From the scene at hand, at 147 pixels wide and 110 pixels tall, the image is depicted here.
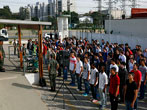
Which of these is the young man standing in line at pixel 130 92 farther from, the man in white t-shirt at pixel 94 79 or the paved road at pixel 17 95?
the paved road at pixel 17 95

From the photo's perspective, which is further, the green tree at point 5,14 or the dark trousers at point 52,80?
the green tree at point 5,14

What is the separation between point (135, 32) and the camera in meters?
25.8

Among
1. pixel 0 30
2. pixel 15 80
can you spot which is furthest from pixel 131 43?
pixel 0 30

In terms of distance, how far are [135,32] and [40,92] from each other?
1988 cm

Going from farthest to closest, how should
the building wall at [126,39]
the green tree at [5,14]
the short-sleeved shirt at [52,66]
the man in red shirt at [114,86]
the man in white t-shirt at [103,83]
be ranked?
the green tree at [5,14] < the building wall at [126,39] < the short-sleeved shirt at [52,66] < the man in white t-shirt at [103,83] < the man in red shirt at [114,86]

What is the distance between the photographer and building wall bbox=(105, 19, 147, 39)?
2394 centimetres

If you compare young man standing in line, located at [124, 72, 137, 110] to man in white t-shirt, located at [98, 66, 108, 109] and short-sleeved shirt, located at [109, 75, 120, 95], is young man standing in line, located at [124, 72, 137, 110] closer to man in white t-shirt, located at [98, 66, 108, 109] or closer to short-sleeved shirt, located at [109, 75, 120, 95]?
short-sleeved shirt, located at [109, 75, 120, 95]

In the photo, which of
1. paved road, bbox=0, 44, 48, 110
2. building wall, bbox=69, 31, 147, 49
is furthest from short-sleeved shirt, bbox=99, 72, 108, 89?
building wall, bbox=69, 31, 147, 49

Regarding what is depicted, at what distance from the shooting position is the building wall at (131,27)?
942 inches

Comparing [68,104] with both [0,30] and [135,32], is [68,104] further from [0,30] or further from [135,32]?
[0,30]

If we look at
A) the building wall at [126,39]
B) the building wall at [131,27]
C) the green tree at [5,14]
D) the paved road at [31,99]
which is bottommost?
the paved road at [31,99]

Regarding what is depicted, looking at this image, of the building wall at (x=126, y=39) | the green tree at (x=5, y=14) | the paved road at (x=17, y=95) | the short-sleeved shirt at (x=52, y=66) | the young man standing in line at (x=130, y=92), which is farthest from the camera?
the green tree at (x=5, y=14)

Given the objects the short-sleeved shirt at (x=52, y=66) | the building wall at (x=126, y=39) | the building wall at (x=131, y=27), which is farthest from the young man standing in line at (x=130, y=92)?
the building wall at (x=131, y=27)

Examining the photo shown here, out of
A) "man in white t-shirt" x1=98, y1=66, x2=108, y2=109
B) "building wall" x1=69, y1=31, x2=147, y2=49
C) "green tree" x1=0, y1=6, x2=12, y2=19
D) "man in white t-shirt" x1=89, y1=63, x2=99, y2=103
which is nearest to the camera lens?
"man in white t-shirt" x1=98, y1=66, x2=108, y2=109
